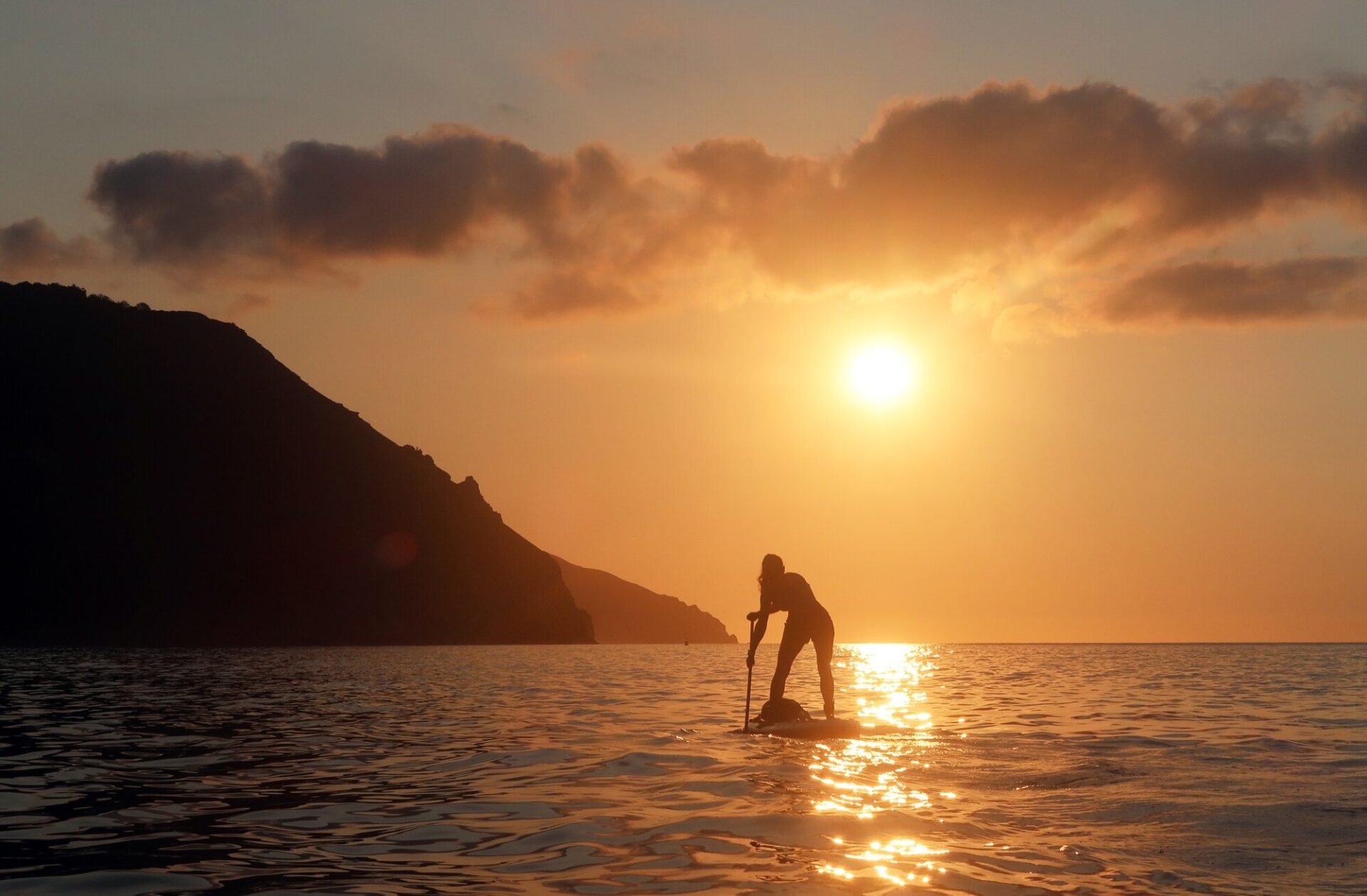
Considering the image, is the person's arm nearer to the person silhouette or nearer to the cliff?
the person silhouette

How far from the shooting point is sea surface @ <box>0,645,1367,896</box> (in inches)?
336

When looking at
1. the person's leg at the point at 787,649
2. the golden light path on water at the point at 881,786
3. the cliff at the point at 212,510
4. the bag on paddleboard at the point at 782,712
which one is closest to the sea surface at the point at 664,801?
the golden light path on water at the point at 881,786

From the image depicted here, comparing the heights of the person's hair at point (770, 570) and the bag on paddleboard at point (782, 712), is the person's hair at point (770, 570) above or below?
above

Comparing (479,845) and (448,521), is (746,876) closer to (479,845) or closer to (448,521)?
(479,845)

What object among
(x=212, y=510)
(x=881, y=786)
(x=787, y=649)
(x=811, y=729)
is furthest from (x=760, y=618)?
(x=212, y=510)

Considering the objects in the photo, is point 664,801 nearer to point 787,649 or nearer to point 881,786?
point 881,786

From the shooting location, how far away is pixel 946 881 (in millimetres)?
8344

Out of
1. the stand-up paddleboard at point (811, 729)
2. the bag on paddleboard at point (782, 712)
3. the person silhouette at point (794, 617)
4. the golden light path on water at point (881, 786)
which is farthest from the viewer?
the person silhouette at point (794, 617)

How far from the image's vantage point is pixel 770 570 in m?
22.5

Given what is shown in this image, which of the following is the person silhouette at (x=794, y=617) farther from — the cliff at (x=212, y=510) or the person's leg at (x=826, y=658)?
the cliff at (x=212, y=510)

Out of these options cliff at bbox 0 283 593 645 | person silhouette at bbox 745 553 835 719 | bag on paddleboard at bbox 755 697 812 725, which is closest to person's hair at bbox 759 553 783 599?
person silhouette at bbox 745 553 835 719

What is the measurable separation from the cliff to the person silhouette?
116 meters

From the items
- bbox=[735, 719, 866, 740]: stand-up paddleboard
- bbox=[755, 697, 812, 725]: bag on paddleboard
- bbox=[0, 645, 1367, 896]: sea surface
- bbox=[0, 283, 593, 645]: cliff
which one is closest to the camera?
bbox=[0, 645, 1367, 896]: sea surface

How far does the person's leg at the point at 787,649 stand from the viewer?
70.6ft
